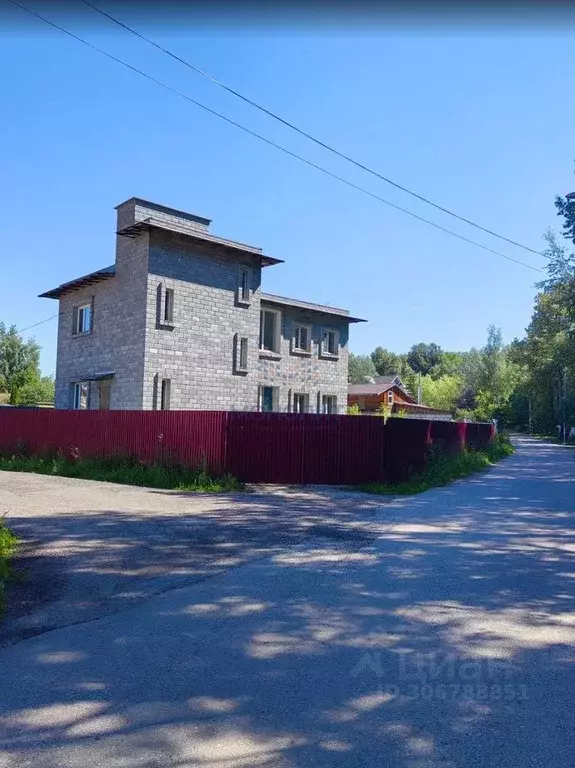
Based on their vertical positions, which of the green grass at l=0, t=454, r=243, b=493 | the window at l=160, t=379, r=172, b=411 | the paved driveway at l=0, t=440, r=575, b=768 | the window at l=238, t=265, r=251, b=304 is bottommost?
the paved driveway at l=0, t=440, r=575, b=768

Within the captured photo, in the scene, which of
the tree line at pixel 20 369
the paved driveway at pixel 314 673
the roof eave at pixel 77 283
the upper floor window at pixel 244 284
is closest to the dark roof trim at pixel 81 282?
the roof eave at pixel 77 283

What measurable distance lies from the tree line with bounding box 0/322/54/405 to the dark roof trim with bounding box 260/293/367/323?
3302cm

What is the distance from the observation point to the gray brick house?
20750mm

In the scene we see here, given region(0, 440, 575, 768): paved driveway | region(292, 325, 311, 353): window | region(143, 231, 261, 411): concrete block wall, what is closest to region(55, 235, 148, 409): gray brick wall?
region(143, 231, 261, 411): concrete block wall

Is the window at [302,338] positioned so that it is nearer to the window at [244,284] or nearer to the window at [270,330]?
the window at [270,330]

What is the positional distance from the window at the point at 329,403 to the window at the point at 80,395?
1024 centimetres

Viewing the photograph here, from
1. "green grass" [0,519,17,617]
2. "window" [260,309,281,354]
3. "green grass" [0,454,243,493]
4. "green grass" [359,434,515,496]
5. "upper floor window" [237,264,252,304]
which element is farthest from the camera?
"window" [260,309,281,354]

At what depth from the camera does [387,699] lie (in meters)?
3.78

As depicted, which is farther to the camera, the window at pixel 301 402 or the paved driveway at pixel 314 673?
the window at pixel 301 402

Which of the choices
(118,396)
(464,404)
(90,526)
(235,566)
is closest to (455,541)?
(235,566)

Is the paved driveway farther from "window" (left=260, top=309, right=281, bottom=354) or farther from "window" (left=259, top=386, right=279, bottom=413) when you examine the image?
"window" (left=260, top=309, right=281, bottom=354)

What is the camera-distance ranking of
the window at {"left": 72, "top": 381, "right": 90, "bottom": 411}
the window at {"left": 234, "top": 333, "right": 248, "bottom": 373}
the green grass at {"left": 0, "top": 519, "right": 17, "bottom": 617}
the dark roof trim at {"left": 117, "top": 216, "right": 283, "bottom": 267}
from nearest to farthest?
the green grass at {"left": 0, "top": 519, "right": 17, "bottom": 617}
the dark roof trim at {"left": 117, "top": 216, "right": 283, "bottom": 267}
the window at {"left": 234, "top": 333, "right": 248, "bottom": 373}
the window at {"left": 72, "top": 381, "right": 90, "bottom": 411}

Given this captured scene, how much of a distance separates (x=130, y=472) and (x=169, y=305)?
7.44 meters

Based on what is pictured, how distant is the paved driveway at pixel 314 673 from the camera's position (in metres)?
3.23
